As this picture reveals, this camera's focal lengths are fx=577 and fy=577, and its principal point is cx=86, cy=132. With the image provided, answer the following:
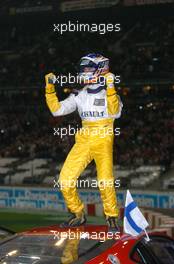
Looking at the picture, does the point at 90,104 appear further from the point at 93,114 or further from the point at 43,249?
the point at 43,249

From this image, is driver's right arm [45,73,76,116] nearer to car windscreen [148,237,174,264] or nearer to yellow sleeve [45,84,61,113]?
yellow sleeve [45,84,61,113]

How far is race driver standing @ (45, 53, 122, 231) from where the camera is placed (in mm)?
5164

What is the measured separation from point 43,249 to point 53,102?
1721 mm

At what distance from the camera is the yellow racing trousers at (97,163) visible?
5.20 metres

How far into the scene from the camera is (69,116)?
11.8m

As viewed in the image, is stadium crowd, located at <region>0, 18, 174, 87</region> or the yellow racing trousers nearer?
the yellow racing trousers

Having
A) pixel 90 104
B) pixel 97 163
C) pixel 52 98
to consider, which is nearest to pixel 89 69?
pixel 90 104

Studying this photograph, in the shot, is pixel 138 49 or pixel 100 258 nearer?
pixel 100 258

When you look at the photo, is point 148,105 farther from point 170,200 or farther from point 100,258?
point 100,258

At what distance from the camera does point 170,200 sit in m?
12.4

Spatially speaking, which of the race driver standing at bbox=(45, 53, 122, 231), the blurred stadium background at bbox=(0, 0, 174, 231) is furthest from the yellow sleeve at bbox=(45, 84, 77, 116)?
the blurred stadium background at bbox=(0, 0, 174, 231)

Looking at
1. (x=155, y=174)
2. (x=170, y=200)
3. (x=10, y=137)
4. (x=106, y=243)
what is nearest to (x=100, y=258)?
(x=106, y=243)

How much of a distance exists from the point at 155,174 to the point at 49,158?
2592 millimetres

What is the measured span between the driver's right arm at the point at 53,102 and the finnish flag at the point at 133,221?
3.67 feet
